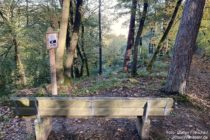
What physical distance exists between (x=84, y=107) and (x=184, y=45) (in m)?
3.66

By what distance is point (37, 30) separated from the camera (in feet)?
54.1

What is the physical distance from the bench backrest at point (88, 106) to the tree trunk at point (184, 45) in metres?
2.62

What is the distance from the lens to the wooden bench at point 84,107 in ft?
13.7

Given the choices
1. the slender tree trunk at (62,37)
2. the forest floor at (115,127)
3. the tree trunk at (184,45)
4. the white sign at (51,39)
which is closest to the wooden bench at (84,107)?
the forest floor at (115,127)

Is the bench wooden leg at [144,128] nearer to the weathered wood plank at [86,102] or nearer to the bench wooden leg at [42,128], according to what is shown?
the weathered wood plank at [86,102]

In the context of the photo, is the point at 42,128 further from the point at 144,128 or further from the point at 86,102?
the point at 144,128

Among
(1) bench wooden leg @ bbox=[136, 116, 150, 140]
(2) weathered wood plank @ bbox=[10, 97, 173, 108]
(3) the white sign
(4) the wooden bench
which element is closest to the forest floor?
(1) bench wooden leg @ bbox=[136, 116, 150, 140]

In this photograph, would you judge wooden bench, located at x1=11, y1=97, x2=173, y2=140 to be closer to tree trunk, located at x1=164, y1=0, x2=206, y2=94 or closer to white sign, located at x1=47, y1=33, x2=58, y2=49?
white sign, located at x1=47, y1=33, x2=58, y2=49

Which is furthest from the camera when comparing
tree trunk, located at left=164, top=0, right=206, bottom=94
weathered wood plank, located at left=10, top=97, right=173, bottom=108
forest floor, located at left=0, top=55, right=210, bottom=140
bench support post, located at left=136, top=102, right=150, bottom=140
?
tree trunk, located at left=164, top=0, right=206, bottom=94

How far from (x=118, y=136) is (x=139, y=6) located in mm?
7969

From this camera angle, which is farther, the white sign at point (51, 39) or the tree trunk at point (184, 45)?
the tree trunk at point (184, 45)

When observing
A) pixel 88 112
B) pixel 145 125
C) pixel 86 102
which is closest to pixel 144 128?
pixel 145 125

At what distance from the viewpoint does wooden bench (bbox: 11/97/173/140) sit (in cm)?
417

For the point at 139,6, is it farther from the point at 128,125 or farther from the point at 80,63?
the point at 80,63
